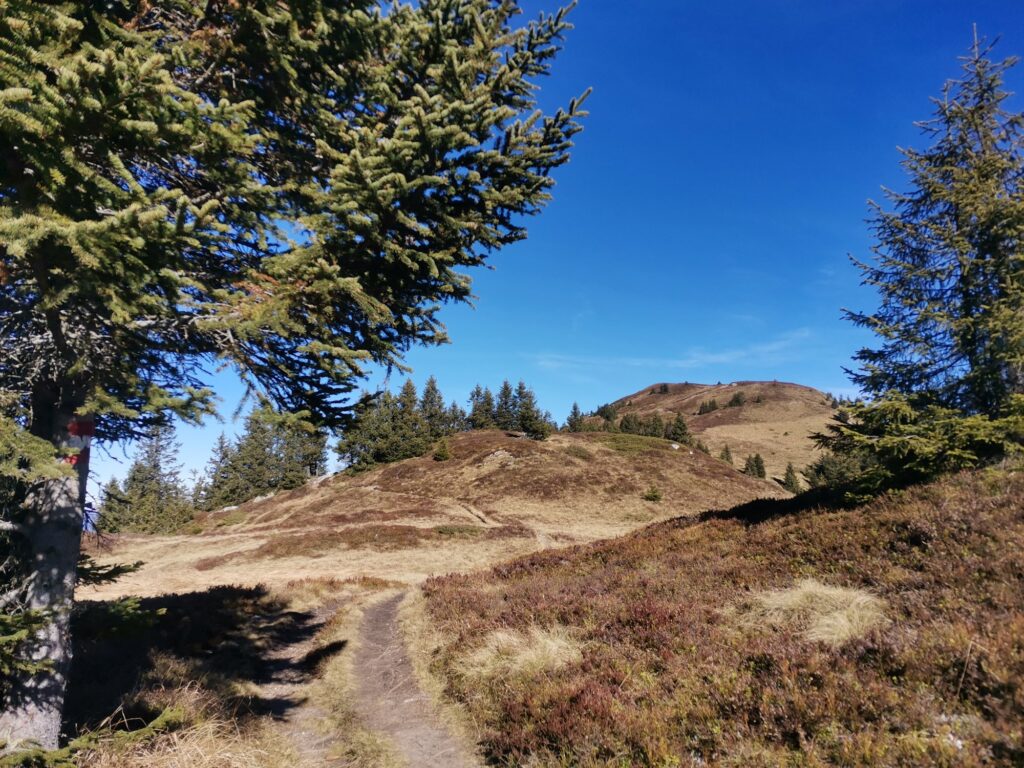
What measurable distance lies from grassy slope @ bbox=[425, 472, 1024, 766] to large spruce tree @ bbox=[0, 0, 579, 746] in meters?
5.09

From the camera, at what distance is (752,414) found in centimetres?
12656

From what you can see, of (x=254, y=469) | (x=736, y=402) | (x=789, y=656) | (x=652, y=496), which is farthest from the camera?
(x=736, y=402)

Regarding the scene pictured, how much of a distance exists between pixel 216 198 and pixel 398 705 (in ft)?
27.0

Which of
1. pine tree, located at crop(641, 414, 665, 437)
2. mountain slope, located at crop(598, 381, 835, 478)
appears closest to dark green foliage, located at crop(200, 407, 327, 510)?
pine tree, located at crop(641, 414, 665, 437)

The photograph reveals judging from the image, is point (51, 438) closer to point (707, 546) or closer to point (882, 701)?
point (882, 701)

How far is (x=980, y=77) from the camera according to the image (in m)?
12.6

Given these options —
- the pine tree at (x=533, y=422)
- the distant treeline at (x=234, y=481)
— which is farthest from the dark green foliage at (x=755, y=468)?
the distant treeline at (x=234, y=481)

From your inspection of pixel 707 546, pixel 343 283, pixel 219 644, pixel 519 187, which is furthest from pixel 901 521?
pixel 219 644

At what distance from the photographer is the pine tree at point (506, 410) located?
8762 centimetres

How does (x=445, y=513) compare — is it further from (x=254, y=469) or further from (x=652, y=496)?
(x=254, y=469)

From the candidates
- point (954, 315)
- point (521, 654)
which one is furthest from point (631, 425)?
point (521, 654)

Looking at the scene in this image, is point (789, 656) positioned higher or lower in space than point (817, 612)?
lower

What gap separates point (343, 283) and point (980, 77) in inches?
684

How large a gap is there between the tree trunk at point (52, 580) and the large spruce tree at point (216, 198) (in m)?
0.02
